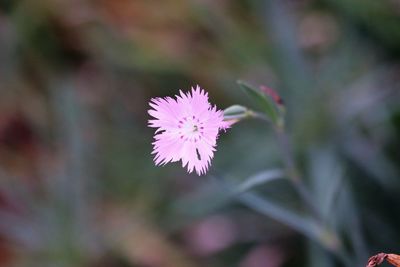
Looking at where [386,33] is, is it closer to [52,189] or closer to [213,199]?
[213,199]

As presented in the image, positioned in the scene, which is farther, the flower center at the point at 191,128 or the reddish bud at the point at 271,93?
the reddish bud at the point at 271,93

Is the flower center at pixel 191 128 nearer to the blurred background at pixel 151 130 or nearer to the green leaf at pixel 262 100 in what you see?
the green leaf at pixel 262 100

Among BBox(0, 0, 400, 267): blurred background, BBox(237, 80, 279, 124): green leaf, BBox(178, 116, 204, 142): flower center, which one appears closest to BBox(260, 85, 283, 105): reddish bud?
BBox(237, 80, 279, 124): green leaf

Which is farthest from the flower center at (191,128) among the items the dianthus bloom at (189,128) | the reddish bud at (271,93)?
the reddish bud at (271,93)

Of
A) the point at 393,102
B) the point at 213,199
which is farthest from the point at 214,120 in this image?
the point at 393,102

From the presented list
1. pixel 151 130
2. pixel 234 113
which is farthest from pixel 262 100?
pixel 151 130

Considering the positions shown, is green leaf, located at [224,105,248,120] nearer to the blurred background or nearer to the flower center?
the flower center
